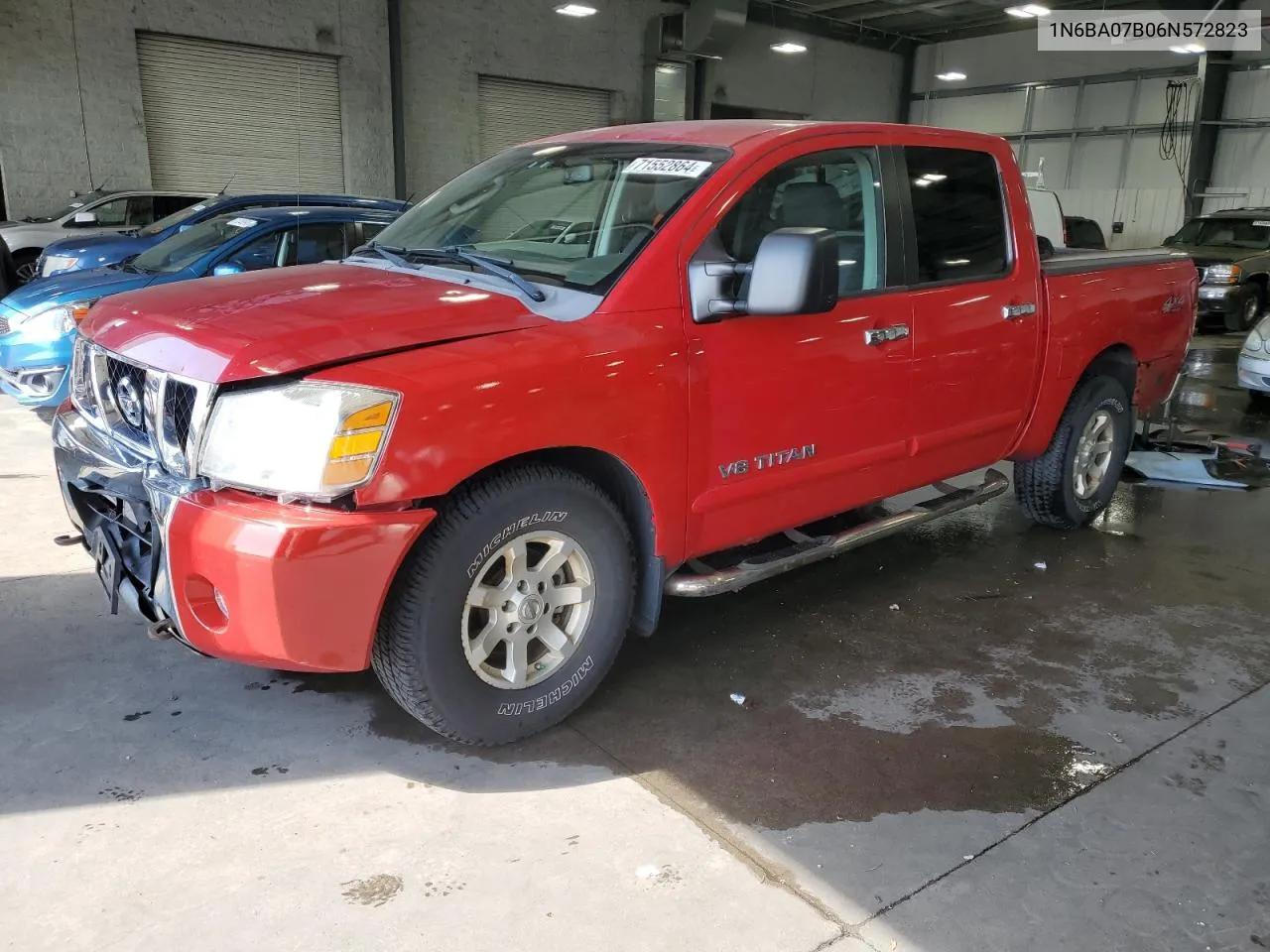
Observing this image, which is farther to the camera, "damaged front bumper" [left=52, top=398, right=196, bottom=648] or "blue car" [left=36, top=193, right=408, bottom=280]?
"blue car" [left=36, top=193, right=408, bottom=280]

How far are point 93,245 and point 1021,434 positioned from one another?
8.53 meters

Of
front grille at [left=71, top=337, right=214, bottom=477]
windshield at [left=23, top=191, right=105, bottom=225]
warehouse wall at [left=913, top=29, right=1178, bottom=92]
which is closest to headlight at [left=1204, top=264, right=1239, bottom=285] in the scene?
warehouse wall at [left=913, top=29, right=1178, bottom=92]

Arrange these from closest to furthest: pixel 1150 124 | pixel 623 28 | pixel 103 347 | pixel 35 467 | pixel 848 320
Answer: pixel 103 347 < pixel 848 320 < pixel 35 467 < pixel 623 28 < pixel 1150 124

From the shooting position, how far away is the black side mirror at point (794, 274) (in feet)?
8.90

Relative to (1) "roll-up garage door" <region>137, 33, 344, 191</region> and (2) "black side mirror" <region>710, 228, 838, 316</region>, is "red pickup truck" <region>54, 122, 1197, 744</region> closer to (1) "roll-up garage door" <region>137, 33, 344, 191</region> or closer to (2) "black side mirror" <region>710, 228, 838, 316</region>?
(2) "black side mirror" <region>710, 228, 838, 316</region>

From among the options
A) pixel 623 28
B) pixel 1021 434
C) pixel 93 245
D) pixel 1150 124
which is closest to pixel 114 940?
pixel 1021 434

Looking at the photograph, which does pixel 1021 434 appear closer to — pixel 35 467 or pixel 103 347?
pixel 103 347

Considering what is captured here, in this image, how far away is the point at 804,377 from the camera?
3160 mm

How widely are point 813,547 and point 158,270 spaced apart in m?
5.71

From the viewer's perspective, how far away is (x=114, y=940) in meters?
2.08

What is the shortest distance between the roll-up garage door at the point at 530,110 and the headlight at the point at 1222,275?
1033 cm

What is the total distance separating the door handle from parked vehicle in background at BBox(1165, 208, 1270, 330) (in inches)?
479

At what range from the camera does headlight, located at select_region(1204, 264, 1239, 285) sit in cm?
1328

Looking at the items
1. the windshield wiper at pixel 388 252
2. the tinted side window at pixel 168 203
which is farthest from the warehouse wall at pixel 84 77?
the windshield wiper at pixel 388 252
